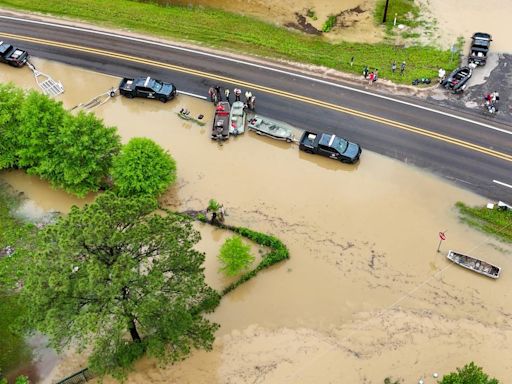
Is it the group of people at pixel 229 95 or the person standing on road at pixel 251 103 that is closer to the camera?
the person standing on road at pixel 251 103

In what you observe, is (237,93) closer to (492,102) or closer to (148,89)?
(148,89)

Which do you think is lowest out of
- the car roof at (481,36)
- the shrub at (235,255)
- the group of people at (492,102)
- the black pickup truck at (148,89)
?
the shrub at (235,255)

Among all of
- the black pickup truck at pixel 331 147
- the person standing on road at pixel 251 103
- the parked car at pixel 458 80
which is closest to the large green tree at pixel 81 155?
the person standing on road at pixel 251 103

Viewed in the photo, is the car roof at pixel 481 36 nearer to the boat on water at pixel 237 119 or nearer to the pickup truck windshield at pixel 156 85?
the boat on water at pixel 237 119

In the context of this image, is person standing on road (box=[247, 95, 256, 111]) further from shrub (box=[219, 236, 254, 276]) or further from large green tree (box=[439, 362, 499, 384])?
large green tree (box=[439, 362, 499, 384])

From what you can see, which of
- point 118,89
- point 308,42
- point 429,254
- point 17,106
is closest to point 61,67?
point 118,89

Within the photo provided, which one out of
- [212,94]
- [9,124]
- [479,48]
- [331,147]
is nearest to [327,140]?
[331,147]
